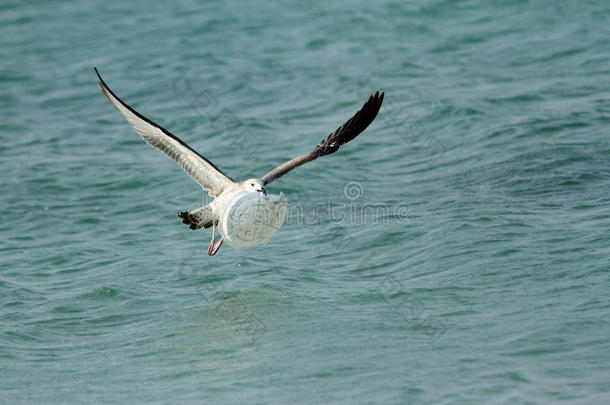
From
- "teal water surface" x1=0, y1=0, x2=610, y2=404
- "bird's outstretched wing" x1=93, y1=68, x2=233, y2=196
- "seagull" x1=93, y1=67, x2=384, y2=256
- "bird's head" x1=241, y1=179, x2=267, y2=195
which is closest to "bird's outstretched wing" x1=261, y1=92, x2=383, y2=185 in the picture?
"seagull" x1=93, y1=67, x2=384, y2=256

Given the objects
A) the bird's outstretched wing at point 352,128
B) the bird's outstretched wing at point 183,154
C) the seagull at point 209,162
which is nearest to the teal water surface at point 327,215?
the seagull at point 209,162

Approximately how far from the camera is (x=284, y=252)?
1155 centimetres

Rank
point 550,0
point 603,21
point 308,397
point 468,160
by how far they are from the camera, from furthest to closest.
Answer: point 550,0
point 603,21
point 468,160
point 308,397

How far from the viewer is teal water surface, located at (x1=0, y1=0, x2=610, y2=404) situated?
828cm

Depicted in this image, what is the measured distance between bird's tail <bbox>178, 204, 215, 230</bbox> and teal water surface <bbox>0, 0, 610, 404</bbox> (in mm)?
840

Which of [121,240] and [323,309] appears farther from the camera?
[121,240]

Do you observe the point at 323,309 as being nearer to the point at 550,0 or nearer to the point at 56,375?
the point at 56,375

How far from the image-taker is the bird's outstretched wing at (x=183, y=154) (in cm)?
948

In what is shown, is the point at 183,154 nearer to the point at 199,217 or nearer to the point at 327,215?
the point at 199,217

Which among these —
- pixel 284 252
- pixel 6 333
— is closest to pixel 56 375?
pixel 6 333

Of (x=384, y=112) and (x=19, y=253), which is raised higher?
(x=384, y=112)

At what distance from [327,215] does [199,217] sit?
3.06m

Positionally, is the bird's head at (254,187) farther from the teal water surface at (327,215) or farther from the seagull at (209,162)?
the teal water surface at (327,215)

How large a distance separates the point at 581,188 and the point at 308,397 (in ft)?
20.9
